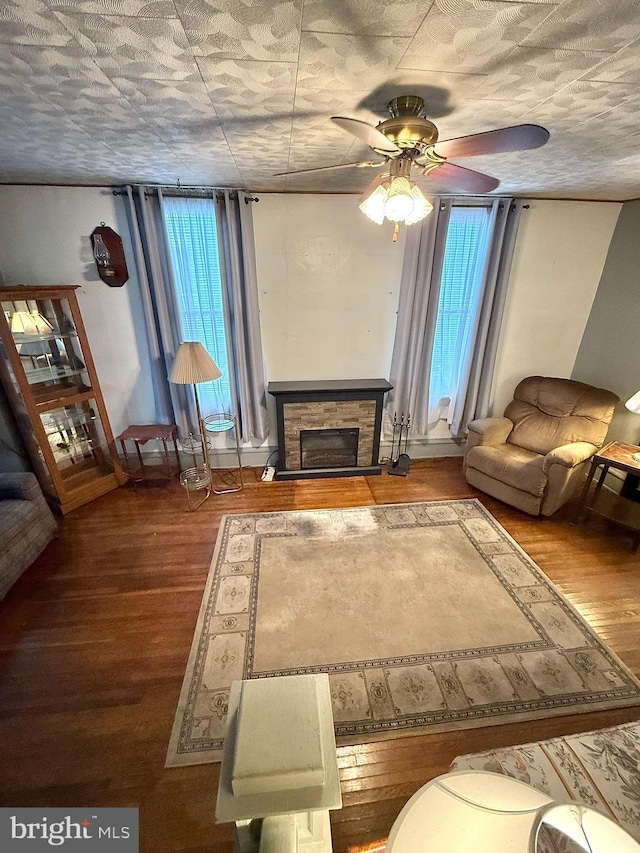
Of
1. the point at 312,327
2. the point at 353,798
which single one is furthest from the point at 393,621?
the point at 312,327

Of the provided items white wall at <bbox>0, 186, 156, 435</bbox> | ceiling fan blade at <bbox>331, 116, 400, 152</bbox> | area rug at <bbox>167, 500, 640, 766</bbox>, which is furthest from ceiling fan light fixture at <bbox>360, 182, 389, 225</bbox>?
white wall at <bbox>0, 186, 156, 435</bbox>

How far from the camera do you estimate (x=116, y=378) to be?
3334 millimetres

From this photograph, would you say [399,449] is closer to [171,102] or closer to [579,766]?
[579,766]

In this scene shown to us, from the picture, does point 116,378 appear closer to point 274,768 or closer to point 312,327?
point 312,327

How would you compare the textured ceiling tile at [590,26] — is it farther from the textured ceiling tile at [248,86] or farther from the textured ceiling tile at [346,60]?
the textured ceiling tile at [248,86]

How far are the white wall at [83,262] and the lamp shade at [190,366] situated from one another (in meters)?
0.72

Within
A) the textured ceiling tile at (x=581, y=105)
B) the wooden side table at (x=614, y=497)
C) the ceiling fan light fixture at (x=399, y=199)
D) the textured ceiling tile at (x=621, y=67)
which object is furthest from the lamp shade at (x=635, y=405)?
the ceiling fan light fixture at (x=399, y=199)

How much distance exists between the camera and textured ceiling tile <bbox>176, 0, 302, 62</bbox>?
0.91 metres

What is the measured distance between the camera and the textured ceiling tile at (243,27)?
91 cm

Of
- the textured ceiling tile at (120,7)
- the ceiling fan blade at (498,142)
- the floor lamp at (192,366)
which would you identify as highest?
the textured ceiling tile at (120,7)

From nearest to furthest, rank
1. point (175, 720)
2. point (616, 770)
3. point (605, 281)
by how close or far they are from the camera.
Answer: point (616, 770)
point (175, 720)
point (605, 281)

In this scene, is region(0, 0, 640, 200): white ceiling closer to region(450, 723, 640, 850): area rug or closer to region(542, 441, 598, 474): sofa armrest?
region(542, 441, 598, 474): sofa armrest

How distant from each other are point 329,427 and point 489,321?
5.98ft

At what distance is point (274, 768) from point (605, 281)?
433 centimetres
